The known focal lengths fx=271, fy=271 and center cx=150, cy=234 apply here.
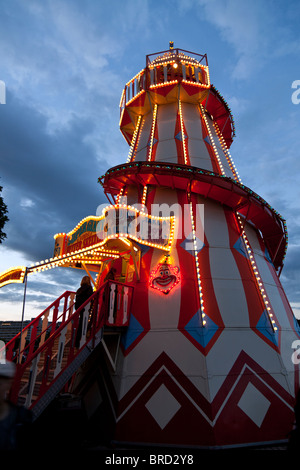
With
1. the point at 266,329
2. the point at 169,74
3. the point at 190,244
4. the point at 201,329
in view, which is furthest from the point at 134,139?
the point at 266,329

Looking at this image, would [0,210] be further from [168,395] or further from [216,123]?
[216,123]

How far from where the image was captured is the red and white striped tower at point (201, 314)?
5.86m

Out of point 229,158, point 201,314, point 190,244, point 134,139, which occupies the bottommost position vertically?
point 201,314

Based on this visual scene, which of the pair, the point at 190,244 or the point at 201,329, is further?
the point at 190,244

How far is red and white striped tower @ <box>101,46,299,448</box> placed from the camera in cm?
586

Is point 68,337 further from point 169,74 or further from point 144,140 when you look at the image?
point 169,74

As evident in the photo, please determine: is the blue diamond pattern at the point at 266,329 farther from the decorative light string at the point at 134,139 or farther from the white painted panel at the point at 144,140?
the decorative light string at the point at 134,139

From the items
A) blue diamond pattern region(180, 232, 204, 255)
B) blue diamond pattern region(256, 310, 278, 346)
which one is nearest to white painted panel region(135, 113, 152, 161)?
blue diamond pattern region(180, 232, 204, 255)

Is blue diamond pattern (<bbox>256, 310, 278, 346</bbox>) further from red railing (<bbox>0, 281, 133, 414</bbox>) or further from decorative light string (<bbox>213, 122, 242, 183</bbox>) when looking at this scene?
decorative light string (<bbox>213, 122, 242, 183</bbox>)

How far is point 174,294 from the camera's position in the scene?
7258mm

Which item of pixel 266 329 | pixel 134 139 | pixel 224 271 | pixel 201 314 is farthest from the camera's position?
pixel 134 139

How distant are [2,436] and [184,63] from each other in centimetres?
1322

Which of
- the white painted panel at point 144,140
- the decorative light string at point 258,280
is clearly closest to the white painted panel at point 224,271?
the decorative light string at point 258,280

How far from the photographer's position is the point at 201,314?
681 cm
